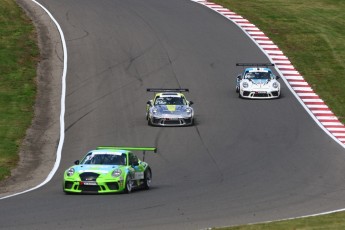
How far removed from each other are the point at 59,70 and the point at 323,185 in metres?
23.4

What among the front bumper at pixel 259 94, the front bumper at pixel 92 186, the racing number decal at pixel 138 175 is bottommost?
the front bumper at pixel 259 94

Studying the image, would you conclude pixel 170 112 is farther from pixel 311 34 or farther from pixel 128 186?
pixel 311 34

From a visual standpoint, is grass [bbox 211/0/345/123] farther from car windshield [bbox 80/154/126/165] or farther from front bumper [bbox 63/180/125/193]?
front bumper [bbox 63/180/125/193]

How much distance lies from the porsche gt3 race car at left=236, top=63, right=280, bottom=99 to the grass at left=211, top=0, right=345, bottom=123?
239 centimetres

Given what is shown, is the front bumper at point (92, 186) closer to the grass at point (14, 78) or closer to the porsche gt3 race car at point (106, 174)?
the porsche gt3 race car at point (106, 174)

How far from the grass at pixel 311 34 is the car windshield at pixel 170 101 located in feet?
21.9

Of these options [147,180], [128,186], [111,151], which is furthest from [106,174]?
[147,180]

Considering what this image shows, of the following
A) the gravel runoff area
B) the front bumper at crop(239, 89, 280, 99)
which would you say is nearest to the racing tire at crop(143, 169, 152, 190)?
the gravel runoff area

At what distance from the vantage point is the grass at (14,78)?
116 feet

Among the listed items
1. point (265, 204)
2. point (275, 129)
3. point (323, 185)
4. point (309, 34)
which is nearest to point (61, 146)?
point (275, 129)

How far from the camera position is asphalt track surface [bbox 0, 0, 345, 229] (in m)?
21.9

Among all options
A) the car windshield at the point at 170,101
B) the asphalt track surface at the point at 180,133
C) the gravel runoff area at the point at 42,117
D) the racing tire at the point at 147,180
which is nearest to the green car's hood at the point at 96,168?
the asphalt track surface at the point at 180,133

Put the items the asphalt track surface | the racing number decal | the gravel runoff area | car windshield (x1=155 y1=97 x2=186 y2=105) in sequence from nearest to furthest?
the asphalt track surface, the racing number decal, the gravel runoff area, car windshield (x1=155 y1=97 x2=186 y2=105)

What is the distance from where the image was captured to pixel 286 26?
195 ft
